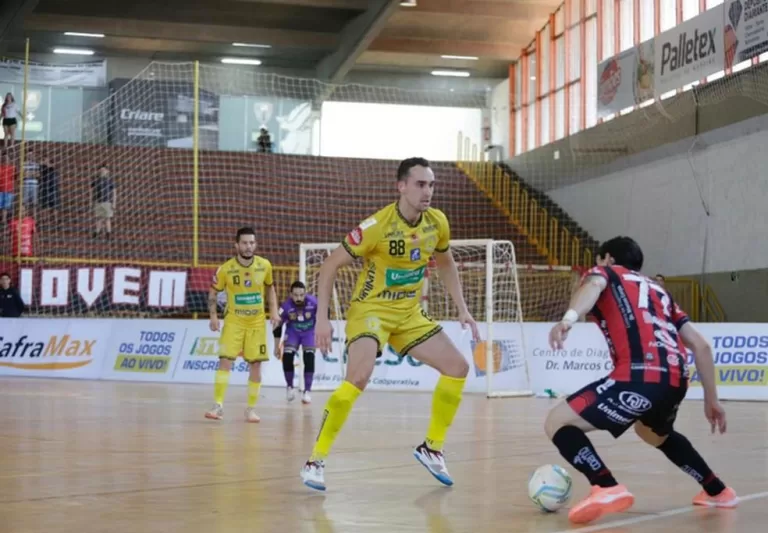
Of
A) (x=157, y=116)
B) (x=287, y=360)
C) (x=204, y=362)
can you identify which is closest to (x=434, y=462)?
(x=287, y=360)

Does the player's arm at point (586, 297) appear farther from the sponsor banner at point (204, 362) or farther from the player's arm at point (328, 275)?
the sponsor banner at point (204, 362)

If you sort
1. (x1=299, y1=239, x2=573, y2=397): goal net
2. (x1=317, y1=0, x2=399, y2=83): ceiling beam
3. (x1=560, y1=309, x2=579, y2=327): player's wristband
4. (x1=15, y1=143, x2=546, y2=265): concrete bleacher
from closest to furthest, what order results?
(x1=560, y1=309, x2=579, y2=327): player's wristband → (x1=299, y1=239, x2=573, y2=397): goal net → (x1=15, y1=143, x2=546, y2=265): concrete bleacher → (x1=317, y1=0, x2=399, y2=83): ceiling beam

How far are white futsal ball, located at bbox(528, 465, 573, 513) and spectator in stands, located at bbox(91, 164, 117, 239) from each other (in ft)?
81.2

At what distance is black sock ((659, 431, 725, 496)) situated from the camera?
265 inches

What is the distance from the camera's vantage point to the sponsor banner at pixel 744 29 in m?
23.4

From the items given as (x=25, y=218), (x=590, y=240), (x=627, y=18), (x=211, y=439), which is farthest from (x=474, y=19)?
(x=211, y=439)

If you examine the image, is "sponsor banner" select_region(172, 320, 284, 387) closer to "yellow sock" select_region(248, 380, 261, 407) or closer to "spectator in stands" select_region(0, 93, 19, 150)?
"yellow sock" select_region(248, 380, 261, 407)

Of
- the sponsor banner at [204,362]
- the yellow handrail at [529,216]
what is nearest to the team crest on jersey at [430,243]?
the sponsor banner at [204,362]

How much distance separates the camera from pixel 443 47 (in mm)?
41000

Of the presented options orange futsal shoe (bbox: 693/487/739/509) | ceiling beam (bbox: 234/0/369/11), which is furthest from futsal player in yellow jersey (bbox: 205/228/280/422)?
ceiling beam (bbox: 234/0/369/11)

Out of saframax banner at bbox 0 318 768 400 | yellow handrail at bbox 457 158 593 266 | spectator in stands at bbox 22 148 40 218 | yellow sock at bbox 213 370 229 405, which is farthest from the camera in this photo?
yellow handrail at bbox 457 158 593 266

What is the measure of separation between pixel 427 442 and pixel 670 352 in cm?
215

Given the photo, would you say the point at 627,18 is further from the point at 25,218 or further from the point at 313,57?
the point at 25,218

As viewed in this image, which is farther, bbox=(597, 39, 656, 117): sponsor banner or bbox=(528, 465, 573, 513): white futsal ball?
bbox=(597, 39, 656, 117): sponsor banner
